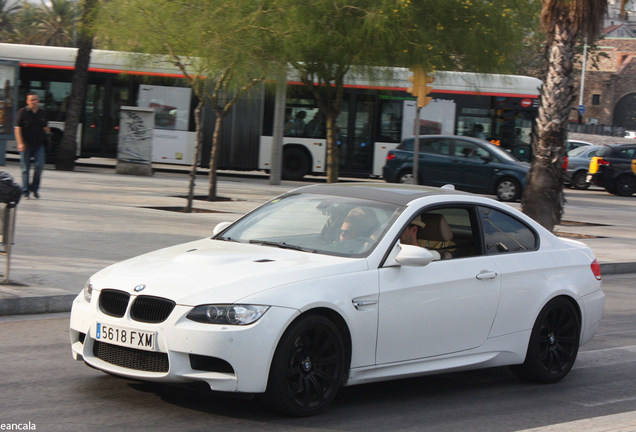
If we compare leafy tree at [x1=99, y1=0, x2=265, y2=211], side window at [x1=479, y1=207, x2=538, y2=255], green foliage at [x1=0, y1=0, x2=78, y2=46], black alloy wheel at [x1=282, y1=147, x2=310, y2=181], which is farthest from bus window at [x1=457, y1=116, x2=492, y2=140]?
green foliage at [x1=0, y1=0, x2=78, y2=46]

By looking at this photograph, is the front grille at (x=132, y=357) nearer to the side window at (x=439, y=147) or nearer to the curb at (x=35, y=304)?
the curb at (x=35, y=304)

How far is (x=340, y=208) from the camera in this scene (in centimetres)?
557

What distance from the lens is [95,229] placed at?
484 inches

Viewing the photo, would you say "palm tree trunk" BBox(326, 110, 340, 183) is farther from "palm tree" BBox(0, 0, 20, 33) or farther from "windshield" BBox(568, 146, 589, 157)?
"palm tree" BBox(0, 0, 20, 33)

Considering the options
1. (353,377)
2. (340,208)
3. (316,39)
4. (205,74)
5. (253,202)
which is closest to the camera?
(353,377)

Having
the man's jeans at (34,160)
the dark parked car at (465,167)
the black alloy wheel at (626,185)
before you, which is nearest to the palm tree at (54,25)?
the dark parked car at (465,167)

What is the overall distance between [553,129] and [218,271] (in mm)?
12506

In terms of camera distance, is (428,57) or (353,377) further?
(428,57)

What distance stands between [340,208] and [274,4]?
10.1 meters

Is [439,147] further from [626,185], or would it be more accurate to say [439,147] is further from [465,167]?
[626,185]

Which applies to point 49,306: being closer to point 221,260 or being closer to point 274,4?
point 221,260

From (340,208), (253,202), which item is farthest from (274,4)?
(340,208)


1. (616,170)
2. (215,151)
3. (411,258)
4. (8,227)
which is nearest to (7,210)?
(8,227)

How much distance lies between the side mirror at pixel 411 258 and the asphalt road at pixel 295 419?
3.10 feet
